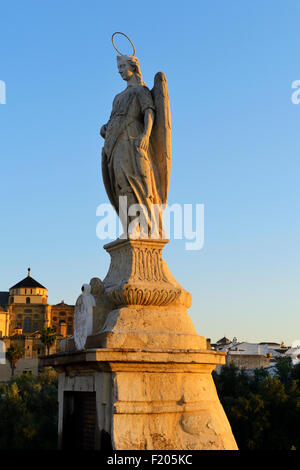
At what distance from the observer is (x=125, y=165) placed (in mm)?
6648

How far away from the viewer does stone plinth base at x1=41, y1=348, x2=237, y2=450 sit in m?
5.47

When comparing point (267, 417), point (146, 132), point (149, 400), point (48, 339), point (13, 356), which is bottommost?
point (267, 417)

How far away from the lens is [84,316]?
20.7 feet

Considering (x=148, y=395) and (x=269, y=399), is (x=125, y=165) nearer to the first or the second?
(x=148, y=395)

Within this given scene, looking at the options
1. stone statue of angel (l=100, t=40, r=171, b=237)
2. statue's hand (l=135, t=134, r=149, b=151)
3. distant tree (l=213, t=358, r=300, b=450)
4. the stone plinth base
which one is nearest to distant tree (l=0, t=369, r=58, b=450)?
distant tree (l=213, t=358, r=300, b=450)

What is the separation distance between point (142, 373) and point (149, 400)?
0.28 metres

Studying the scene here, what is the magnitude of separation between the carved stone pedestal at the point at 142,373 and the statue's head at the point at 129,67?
7.08ft

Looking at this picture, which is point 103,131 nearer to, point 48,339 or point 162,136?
point 162,136

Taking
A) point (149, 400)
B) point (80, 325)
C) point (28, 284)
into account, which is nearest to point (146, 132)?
point (80, 325)

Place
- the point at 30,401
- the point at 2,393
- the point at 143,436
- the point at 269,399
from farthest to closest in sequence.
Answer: the point at 2,393 < the point at 30,401 < the point at 269,399 < the point at 143,436

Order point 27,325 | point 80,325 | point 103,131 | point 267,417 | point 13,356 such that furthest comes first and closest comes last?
point 27,325, point 13,356, point 267,417, point 103,131, point 80,325

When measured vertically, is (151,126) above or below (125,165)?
above
